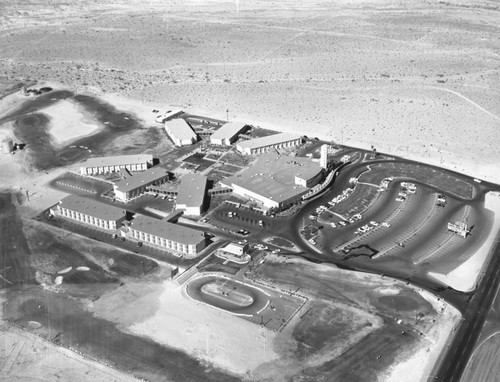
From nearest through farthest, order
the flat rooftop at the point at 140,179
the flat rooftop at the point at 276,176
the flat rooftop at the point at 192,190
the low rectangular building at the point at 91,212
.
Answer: the low rectangular building at the point at 91,212 → the flat rooftop at the point at 192,190 → the flat rooftop at the point at 276,176 → the flat rooftop at the point at 140,179

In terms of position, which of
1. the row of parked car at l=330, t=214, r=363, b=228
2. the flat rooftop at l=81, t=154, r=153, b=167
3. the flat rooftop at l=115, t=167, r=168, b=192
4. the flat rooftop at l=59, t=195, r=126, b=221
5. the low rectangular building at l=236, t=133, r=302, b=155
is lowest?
the row of parked car at l=330, t=214, r=363, b=228

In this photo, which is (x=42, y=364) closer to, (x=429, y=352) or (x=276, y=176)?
(x=429, y=352)

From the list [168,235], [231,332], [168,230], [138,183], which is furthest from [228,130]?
[231,332]

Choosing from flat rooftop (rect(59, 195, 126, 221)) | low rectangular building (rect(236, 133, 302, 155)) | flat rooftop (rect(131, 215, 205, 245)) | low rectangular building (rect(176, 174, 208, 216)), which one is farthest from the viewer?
low rectangular building (rect(236, 133, 302, 155))

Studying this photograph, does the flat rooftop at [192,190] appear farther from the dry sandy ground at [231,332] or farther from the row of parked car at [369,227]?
the row of parked car at [369,227]

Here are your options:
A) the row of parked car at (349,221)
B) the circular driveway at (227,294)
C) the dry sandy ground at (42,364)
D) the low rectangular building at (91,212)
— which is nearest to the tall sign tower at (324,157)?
the row of parked car at (349,221)

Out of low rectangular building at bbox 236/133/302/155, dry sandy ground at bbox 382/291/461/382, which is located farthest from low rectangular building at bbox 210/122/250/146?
dry sandy ground at bbox 382/291/461/382

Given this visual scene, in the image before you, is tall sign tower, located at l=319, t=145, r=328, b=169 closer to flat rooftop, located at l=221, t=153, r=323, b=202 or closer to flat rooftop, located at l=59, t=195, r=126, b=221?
flat rooftop, located at l=221, t=153, r=323, b=202
